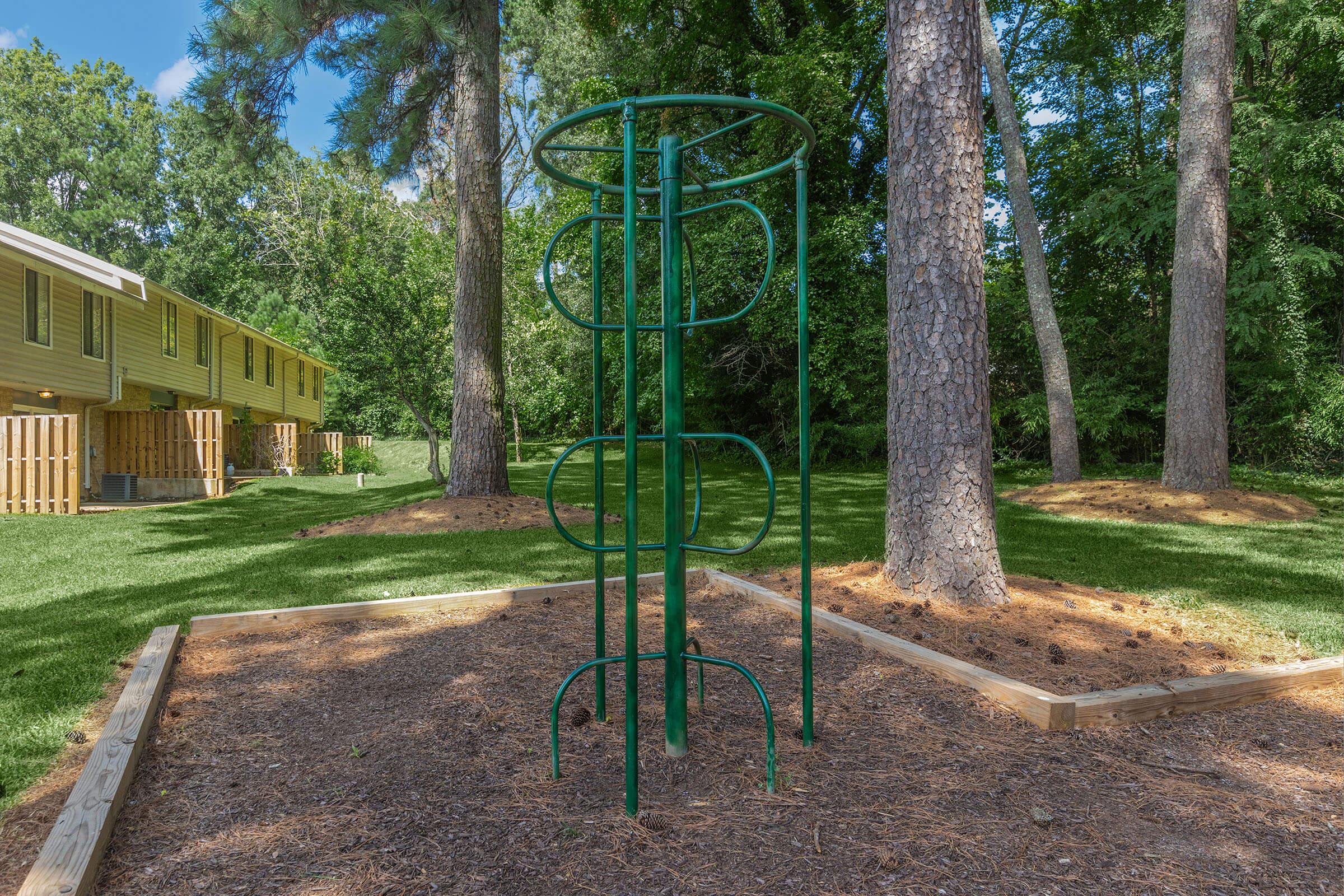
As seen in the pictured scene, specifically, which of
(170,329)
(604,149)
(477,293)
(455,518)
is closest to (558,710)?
(604,149)

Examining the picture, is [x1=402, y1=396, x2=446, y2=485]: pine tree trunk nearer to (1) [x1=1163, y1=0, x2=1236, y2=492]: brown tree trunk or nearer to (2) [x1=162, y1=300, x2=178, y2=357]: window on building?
(2) [x1=162, y1=300, x2=178, y2=357]: window on building

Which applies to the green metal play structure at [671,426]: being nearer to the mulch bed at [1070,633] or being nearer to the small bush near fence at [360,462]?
Result: the mulch bed at [1070,633]

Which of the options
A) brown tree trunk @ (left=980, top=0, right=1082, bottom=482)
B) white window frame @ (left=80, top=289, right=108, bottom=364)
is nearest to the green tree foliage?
white window frame @ (left=80, top=289, right=108, bottom=364)

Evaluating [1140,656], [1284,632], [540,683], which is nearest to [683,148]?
[540,683]

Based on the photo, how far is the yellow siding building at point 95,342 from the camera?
12305 mm

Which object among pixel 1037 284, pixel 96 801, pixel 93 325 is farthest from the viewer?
pixel 93 325

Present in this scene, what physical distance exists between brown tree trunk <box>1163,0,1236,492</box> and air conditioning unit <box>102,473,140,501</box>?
1706 cm

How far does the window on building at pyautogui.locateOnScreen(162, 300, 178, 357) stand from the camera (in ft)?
55.8

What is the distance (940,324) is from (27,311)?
15092 millimetres

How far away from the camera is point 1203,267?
845cm

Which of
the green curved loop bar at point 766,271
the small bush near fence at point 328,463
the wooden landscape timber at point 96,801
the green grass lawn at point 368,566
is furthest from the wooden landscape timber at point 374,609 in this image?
the small bush near fence at point 328,463

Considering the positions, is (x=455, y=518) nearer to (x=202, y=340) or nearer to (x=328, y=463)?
(x=202, y=340)

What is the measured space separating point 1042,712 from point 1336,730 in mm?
1066

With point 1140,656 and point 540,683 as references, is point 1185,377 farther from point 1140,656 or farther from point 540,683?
point 540,683
